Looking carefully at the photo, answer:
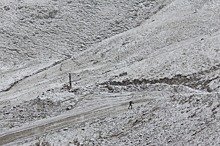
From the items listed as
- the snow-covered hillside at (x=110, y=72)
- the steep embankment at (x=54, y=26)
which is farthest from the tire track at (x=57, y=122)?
the steep embankment at (x=54, y=26)

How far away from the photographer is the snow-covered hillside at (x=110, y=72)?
18.9 metres

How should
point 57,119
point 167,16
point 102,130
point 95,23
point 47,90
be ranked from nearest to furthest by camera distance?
point 102,130 → point 57,119 → point 47,90 → point 167,16 → point 95,23

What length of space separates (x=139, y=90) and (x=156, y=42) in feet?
25.2

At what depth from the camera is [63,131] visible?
21.0m

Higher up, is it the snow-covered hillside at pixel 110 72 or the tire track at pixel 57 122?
the snow-covered hillside at pixel 110 72

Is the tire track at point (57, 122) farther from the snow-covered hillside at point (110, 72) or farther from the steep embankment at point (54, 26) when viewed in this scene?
the steep embankment at point (54, 26)

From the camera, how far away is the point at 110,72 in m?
28.4

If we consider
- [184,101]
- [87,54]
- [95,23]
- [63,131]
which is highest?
[95,23]

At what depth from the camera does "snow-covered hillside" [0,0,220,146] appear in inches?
745

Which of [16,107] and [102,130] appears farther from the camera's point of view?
[16,107]

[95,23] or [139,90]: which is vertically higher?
[95,23]

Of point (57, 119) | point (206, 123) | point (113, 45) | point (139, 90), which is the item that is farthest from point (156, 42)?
point (206, 123)

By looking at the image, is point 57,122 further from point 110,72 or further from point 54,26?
point 54,26

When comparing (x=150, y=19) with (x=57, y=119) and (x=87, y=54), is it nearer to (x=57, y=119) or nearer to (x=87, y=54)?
(x=87, y=54)
